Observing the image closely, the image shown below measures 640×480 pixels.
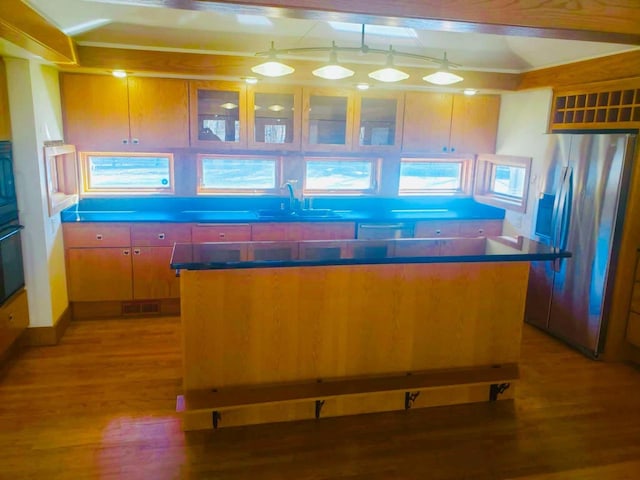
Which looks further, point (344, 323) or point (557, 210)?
point (557, 210)

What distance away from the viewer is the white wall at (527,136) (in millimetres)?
4465

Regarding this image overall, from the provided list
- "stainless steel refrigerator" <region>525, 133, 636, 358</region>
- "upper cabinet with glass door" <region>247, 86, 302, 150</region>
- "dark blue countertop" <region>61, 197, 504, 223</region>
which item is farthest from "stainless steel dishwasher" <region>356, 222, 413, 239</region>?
"stainless steel refrigerator" <region>525, 133, 636, 358</region>

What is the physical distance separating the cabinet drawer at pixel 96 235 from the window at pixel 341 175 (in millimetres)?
1905

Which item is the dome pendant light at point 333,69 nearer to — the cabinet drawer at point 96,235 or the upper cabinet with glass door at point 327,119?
the upper cabinet with glass door at point 327,119

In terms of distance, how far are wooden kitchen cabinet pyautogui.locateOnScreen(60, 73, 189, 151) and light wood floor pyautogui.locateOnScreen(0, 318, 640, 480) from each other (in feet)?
6.58

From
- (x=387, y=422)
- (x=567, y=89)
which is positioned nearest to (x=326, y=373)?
(x=387, y=422)

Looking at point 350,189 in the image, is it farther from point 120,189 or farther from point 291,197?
point 120,189

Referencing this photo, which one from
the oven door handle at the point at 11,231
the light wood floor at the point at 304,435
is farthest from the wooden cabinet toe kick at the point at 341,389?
the oven door handle at the point at 11,231

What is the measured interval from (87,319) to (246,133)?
2246mm

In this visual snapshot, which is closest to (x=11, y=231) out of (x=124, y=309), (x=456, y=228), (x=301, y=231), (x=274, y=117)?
(x=124, y=309)

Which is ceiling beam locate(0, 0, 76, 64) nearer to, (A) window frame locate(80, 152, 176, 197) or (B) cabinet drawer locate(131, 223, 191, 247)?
(A) window frame locate(80, 152, 176, 197)

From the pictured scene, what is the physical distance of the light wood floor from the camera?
2.42 m

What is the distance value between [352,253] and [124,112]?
9.22ft

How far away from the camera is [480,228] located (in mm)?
5027
